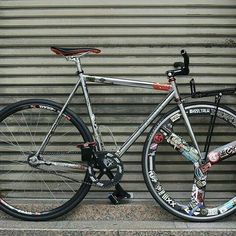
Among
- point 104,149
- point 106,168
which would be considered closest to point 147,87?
point 104,149

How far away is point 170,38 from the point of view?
466 centimetres

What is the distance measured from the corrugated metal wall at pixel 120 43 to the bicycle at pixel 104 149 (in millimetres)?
336

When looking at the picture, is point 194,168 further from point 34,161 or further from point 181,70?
point 34,161

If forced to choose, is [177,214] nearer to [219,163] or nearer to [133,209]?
[133,209]

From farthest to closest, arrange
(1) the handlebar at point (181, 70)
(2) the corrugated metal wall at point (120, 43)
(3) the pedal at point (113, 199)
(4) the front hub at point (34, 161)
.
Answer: (2) the corrugated metal wall at point (120, 43)
(3) the pedal at point (113, 199)
(4) the front hub at point (34, 161)
(1) the handlebar at point (181, 70)

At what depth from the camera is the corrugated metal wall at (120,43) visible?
183 inches

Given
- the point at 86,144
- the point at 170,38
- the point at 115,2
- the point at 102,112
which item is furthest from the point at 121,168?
the point at 115,2

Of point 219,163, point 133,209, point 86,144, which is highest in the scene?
point 86,144

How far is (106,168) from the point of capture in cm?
432

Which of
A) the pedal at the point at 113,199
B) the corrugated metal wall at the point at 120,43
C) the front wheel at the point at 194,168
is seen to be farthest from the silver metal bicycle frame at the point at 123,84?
the pedal at the point at 113,199

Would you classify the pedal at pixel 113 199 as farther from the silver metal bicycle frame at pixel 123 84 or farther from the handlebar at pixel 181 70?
the handlebar at pixel 181 70

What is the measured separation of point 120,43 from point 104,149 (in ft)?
4.02

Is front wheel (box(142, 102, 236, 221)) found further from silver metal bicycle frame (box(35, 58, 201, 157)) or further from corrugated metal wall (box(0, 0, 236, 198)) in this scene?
corrugated metal wall (box(0, 0, 236, 198))

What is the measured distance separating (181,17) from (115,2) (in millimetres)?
770
